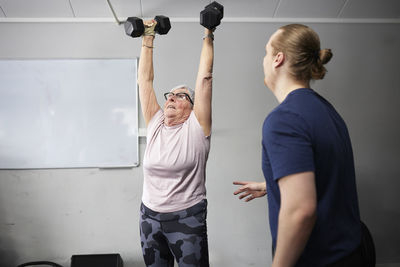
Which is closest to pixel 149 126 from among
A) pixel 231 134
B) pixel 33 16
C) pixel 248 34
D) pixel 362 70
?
pixel 231 134

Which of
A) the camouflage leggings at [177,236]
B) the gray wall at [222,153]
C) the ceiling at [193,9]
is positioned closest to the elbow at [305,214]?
the camouflage leggings at [177,236]

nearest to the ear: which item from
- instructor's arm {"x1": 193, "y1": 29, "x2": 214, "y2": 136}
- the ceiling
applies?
instructor's arm {"x1": 193, "y1": 29, "x2": 214, "y2": 136}

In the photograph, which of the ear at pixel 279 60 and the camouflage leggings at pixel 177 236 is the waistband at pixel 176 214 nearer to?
the camouflage leggings at pixel 177 236

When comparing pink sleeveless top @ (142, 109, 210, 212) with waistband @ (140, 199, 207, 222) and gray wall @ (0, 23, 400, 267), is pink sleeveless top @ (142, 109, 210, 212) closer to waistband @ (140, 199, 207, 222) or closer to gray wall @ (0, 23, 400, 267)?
waistband @ (140, 199, 207, 222)

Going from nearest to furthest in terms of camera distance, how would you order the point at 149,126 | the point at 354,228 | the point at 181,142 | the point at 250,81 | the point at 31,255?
the point at 354,228 → the point at 181,142 → the point at 149,126 → the point at 31,255 → the point at 250,81

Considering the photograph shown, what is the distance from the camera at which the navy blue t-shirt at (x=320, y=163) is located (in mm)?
732

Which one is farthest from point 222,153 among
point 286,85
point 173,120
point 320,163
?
point 320,163

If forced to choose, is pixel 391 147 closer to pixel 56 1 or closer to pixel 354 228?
pixel 354 228

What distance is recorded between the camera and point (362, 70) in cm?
297

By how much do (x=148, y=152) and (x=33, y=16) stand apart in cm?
216

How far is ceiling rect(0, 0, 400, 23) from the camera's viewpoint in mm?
2779

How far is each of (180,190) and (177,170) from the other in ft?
0.27

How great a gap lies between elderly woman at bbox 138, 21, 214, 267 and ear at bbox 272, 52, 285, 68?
0.53m

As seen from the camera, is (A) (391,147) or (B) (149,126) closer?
(B) (149,126)
